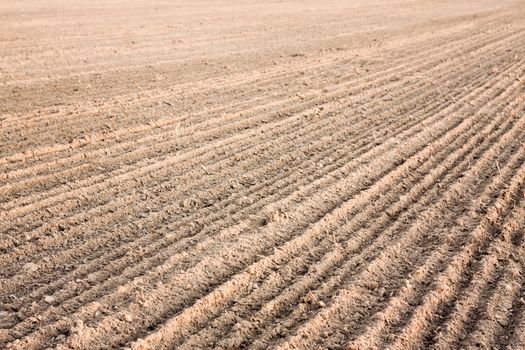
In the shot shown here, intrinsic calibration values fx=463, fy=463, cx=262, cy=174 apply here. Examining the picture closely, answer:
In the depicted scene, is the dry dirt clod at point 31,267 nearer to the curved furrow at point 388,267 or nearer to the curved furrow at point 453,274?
the curved furrow at point 388,267

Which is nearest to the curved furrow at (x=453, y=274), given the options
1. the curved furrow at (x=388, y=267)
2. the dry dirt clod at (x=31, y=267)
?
the curved furrow at (x=388, y=267)

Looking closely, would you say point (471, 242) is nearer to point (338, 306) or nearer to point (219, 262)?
point (338, 306)

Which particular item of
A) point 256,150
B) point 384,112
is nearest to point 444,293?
point 256,150

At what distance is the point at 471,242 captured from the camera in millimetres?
4430

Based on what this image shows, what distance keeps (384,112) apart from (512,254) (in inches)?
154

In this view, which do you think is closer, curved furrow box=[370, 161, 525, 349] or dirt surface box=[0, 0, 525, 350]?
curved furrow box=[370, 161, 525, 349]

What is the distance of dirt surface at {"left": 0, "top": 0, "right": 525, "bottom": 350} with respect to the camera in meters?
3.57

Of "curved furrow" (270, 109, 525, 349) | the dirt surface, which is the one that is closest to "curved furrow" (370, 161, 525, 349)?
the dirt surface

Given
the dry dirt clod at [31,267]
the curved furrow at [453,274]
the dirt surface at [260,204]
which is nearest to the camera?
the curved furrow at [453,274]

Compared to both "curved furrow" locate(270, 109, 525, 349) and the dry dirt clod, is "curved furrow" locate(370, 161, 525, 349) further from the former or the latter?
the dry dirt clod

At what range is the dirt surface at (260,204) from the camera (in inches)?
141

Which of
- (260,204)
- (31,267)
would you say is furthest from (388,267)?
(31,267)

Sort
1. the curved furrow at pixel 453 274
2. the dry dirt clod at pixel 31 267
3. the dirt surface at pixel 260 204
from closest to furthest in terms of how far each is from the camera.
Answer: the curved furrow at pixel 453 274
the dirt surface at pixel 260 204
the dry dirt clod at pixel 31 267

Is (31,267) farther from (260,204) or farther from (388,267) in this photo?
(388,267)
